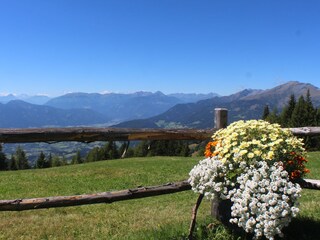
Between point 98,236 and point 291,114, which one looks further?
point 291,114

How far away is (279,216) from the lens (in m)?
5.05

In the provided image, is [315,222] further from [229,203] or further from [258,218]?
[258,218]

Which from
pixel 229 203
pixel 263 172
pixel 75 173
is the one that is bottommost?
pixel 75 173

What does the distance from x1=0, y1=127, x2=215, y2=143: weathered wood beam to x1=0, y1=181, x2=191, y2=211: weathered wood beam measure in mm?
915

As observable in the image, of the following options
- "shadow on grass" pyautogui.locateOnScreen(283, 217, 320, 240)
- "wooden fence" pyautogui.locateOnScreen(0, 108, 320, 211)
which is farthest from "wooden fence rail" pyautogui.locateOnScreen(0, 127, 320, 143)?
"shadow on grass" pyautogui.locateOnScreen(283, 217, 320, 240)

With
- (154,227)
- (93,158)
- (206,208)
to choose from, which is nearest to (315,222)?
(154,227)

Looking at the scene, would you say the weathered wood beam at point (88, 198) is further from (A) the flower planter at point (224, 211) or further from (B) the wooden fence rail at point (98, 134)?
(B) the wooden fence rail at point (98, 134)

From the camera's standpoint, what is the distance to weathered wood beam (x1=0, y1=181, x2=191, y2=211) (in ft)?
18.5

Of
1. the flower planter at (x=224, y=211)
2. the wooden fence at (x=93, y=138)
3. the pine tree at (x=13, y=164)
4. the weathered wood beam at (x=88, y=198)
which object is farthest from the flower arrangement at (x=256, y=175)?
the pine tree at (x=13, y=164)

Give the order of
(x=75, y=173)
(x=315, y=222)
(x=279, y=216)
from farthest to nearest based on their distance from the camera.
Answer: (x=75, y=173), (x=315, y=222), (x=279, y=216)

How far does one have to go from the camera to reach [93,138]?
6.30m

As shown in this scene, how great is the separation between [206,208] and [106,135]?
15.7 feet

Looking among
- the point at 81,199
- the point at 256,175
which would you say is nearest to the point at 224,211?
the point at 256,175

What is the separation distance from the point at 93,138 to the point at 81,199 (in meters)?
1.04
